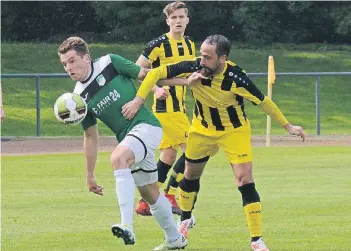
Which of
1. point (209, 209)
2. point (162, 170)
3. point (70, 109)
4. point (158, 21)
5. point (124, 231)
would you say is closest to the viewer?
point (124, 231)

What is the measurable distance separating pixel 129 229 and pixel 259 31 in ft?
125

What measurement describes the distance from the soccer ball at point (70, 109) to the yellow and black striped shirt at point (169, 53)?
348 centimetres

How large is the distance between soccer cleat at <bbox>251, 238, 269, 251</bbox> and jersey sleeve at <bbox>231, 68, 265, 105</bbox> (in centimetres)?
127

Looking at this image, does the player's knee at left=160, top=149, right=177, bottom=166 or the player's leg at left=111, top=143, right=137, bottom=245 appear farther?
the player's knee at left=160, top=149, right=177, bottom=166

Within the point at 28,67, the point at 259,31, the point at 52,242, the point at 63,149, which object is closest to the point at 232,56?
the point at 259,31

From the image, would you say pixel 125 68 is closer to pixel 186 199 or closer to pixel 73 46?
pixel 73 46

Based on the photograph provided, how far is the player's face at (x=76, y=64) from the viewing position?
31.7 ft

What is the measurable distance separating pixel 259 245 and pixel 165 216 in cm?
89

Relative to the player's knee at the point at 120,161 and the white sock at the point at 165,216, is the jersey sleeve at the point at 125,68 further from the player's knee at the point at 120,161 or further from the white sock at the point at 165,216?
the white sock at the point at 165,216

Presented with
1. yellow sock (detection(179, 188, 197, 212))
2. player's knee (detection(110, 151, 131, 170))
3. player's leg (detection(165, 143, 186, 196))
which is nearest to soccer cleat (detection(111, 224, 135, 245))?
player's knee (detection(110, 151, 131, 170))

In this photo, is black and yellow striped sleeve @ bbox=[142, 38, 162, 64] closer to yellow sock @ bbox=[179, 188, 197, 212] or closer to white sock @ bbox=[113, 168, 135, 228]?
yellow sock @ bbox=[179, 188, 197, 212]

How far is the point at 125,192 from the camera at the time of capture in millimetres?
9180

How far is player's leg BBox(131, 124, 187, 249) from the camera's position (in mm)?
9656

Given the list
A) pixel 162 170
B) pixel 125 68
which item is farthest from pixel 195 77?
pixel 162 170
